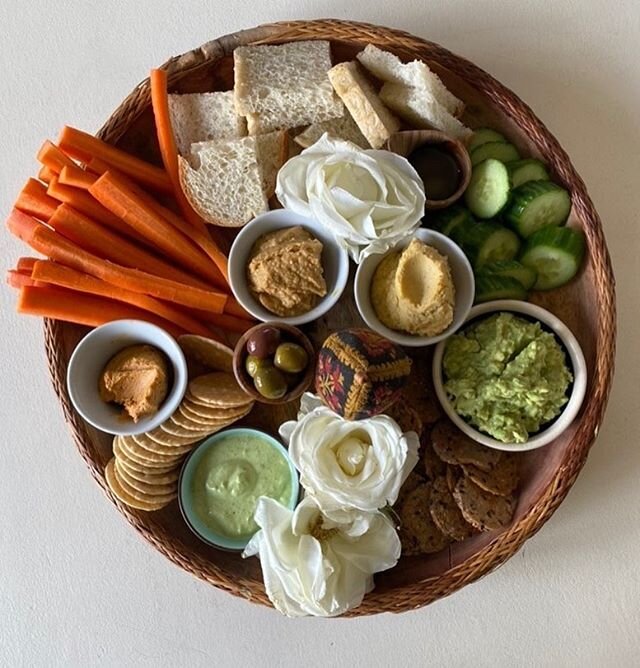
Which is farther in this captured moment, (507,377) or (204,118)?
(204,118)

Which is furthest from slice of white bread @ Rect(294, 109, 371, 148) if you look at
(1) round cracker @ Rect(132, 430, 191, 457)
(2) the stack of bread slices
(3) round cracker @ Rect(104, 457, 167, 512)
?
(3) round cracker @ Rect(104, 457, 167, 512)

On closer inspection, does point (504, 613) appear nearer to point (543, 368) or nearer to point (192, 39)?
point (543, 368)

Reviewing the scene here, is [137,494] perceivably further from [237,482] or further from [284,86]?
[284,86]

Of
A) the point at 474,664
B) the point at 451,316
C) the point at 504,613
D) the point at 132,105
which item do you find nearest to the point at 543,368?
the point at 451,316

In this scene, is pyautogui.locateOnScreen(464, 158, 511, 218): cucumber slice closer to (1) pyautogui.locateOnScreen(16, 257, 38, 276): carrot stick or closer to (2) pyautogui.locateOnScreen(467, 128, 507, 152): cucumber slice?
(2) pyautogui.locateOnScreen(467, 128, 507, 152): cucumber slice

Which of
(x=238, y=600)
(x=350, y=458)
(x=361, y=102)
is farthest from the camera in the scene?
(x=238, y=600)

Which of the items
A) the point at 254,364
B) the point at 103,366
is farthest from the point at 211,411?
the point at 103,366
